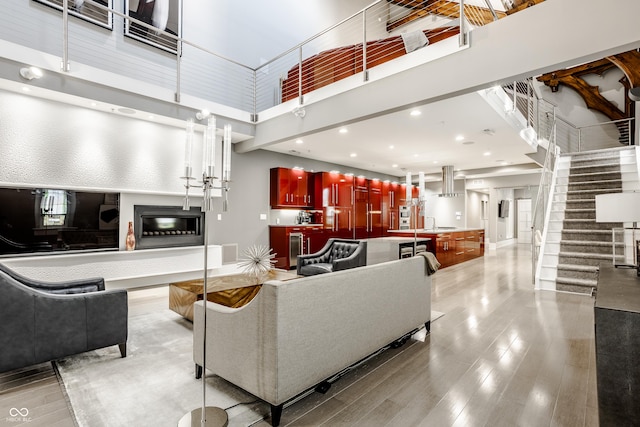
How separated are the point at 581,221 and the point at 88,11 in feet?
28.7

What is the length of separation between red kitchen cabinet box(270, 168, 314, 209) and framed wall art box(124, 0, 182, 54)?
3.07 meters

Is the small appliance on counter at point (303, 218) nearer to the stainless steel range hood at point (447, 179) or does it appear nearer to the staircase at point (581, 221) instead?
the stainless steel range hood at point (447, 179)

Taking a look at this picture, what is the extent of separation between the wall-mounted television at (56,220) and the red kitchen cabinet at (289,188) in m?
3.11

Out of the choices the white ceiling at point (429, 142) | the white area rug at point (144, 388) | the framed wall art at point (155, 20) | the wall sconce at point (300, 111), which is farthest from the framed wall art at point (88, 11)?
the white area rug at point (144, 388)

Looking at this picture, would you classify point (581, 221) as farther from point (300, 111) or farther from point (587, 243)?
point (300, 111)

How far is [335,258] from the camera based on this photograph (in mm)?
5504

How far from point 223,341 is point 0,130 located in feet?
13.5

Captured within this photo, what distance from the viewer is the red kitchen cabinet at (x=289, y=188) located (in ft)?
23.6

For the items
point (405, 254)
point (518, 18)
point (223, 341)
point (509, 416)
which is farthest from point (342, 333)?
point (405, 254)

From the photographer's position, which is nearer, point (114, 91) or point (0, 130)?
point (0, 130)

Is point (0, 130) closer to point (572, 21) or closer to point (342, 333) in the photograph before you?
point (342, 333)

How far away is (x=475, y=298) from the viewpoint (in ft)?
15.3

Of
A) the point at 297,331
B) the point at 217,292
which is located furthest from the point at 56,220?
the point at 297,331

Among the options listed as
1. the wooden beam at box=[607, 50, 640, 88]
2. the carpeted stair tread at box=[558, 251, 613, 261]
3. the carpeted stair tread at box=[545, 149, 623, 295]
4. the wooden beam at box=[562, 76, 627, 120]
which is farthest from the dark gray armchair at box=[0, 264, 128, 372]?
the wooden beam at box=[562, 76, 627, 120]
